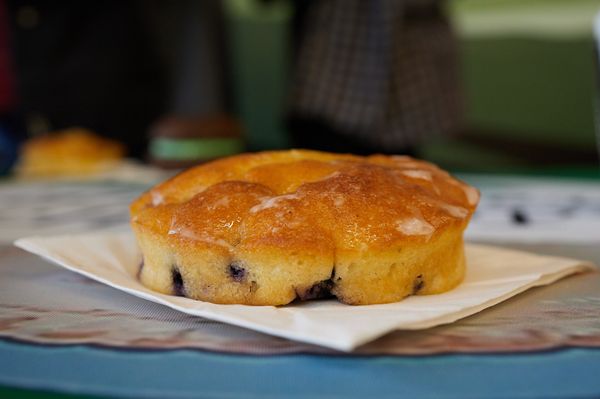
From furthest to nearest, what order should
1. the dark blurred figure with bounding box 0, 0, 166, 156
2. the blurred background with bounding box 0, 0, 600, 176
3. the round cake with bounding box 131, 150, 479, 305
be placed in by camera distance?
1. the dark blurred figure with bounding box 0, 0, 166, 156
2. the blurred background with bounding box 0, 0, 600, 176
3. the round cake with bounding box 131, 150, 479, 305

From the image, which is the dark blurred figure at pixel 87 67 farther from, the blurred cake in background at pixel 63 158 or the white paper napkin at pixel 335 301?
the white paper napkin at pixel 335 301

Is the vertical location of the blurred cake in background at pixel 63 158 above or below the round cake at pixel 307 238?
below

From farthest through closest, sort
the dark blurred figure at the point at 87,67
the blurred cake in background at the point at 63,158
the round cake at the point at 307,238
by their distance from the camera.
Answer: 1. the dark blurred figure at the point at 87,67
2. the blurred cake in background at the point at 63,158
3. the round cake at the point at 307,238

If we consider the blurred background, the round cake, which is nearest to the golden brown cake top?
the round cake

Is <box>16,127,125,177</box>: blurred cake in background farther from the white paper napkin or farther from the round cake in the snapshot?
the round cake

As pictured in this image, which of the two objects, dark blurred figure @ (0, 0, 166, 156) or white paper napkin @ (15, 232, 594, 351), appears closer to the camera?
white paper napkin @ (15, 232, 594, 351)

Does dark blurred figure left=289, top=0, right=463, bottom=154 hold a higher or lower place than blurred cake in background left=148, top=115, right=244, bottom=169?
higher

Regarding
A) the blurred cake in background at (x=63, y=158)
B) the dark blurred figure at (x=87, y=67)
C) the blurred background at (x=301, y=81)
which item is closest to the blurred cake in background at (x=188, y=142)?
the blurred background at (x=301, y=81)
